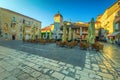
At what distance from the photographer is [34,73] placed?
4.12 m

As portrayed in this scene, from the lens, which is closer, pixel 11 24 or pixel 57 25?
pixel 11 24

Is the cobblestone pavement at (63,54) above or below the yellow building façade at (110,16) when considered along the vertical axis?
below

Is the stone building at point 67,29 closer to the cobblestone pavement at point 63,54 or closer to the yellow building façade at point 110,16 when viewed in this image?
the yellow building façade at point 110,16

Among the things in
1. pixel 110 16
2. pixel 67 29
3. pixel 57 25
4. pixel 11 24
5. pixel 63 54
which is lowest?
pixel 63 54

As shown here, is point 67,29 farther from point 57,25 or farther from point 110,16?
point 110,16

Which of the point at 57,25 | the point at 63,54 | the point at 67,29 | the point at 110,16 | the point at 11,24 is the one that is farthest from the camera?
the point at 57,25

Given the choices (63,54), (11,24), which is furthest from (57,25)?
(63,54)

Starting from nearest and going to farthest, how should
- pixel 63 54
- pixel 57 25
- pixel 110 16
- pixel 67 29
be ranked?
1. pixel 63 54
2. pixel 110 16
3. pixel 67 29
4. pixel 57 25

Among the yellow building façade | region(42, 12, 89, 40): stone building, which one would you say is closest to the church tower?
region(42, 12, 89, 40): stone building

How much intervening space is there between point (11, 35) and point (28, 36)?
331 inches

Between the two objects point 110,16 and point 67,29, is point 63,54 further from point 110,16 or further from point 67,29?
point 67,29

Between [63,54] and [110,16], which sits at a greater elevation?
[110,16]

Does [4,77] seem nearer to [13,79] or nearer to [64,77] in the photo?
[13,79]

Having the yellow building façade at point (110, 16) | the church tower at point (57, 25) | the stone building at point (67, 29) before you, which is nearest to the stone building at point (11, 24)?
the stone building at point (67, 29)
